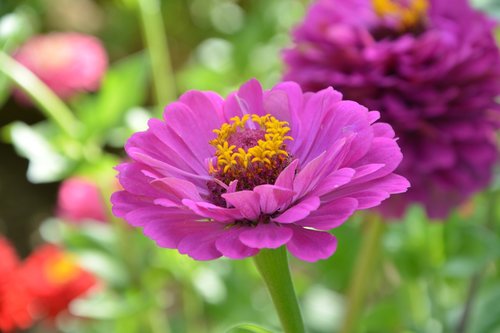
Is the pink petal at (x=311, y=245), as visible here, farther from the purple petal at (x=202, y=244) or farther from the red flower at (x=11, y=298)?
the red flower at (x=11, y=298)

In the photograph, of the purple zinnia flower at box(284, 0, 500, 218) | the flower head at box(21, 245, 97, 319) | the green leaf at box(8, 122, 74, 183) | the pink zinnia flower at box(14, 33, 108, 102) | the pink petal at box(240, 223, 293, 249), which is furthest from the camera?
the pink zinnia flower at box(14, 33, 108, 102)

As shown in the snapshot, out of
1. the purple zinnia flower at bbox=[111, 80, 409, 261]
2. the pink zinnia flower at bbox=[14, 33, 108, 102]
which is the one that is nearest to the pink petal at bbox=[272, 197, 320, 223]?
the purple zinnia flower at bbox=[111, 80, 409, 261]

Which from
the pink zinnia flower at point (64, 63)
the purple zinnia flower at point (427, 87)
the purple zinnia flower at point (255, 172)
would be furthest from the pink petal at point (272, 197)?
the pink zinnia flower at point (64, 63)

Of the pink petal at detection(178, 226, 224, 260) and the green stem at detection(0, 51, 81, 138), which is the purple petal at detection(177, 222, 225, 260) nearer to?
the pink petal at detection(178, 226, 224, 260)

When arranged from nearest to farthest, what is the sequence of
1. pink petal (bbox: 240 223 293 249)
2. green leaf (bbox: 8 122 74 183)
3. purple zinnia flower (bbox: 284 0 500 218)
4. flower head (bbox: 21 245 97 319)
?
pink petal (bbox: 240 223 293 249) < purple zinnia flower (bbox: 284 0 500 218) < green leaf (bbox: 8 122 74 183) < flower head (bbox: 21 245 97 319)

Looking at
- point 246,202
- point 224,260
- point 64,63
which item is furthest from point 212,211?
point 64,63

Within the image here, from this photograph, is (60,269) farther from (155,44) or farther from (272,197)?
(272,197)

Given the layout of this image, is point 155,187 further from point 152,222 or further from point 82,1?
point 82,1
